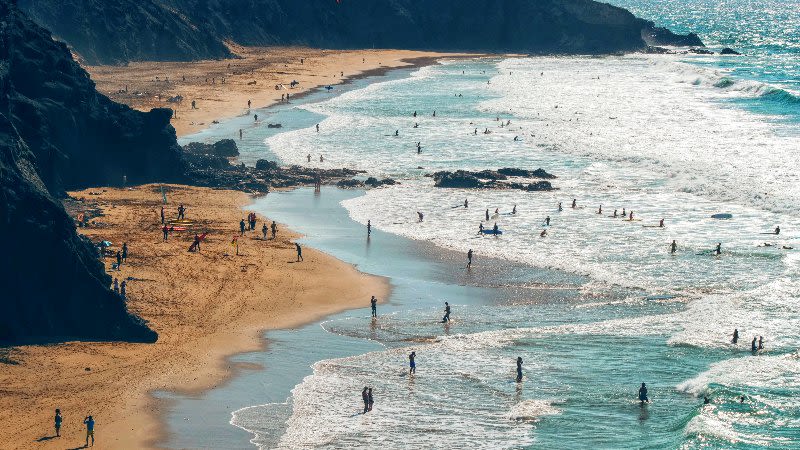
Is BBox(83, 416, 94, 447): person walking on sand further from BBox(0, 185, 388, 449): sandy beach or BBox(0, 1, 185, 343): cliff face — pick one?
BBox(0, 1, 185, 343): cliff face

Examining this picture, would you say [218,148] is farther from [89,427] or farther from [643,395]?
[643,395]

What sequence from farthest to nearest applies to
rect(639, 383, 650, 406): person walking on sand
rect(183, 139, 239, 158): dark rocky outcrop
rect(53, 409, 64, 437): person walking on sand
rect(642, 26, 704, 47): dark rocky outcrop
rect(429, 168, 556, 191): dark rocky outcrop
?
1. rect(642, 26, 704, 47): dark rocky outcrop
2. rect(183, 139, 239, 158): dark rocky outcrop
3. rect(429, 168, 556, 191): dark rocky outcrop
4. rect(639, 383, 650, 406): person walking on sand
5. rect(53, 409, 64, 437): person walking on sand

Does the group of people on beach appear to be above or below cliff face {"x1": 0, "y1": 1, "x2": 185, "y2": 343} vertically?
below

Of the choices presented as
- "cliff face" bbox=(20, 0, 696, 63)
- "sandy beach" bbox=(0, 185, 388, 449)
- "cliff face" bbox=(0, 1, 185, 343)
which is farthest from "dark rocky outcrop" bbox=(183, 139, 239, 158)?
"cliff face" bbox=(20, 0, 696, 63)

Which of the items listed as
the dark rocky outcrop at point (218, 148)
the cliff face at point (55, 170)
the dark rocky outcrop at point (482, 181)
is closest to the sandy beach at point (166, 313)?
the cliff face at point (55, 170)

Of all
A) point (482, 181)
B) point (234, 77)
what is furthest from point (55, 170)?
point (234, 77)

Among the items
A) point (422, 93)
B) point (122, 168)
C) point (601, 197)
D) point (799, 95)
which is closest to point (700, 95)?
point (799, 95)
